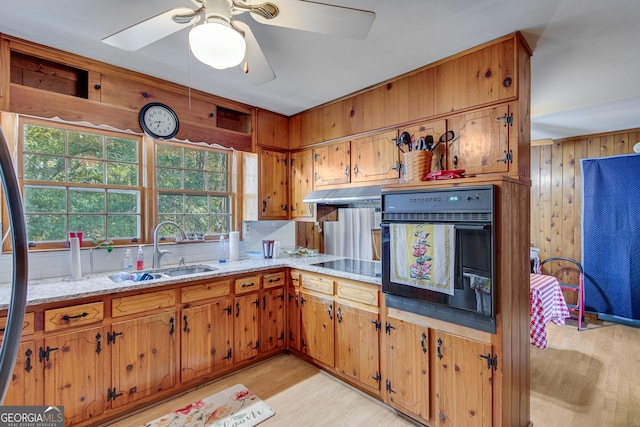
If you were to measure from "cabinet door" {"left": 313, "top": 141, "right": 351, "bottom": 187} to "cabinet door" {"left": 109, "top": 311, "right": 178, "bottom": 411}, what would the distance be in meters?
1.86

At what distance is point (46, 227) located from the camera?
2408 millimetres

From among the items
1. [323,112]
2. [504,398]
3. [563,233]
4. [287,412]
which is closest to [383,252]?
[504,398]

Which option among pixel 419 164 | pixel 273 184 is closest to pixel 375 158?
pixel 419 164

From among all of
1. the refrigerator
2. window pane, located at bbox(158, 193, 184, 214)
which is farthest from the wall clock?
the refrigerator

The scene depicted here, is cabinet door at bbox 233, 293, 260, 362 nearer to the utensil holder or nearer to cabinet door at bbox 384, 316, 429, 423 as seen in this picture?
cabinet door at bbox 384, 316, 429, 423

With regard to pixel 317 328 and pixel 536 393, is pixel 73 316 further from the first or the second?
pixel 536 393

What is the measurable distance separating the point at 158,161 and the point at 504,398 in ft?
10.4

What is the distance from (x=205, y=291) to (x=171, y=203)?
3.33 feet

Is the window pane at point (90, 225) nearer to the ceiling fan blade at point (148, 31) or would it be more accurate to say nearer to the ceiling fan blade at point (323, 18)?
the ceiling fan blade at point (148, 31)

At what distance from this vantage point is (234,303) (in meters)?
2.74

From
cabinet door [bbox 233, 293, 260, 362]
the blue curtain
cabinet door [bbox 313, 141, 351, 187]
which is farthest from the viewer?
the blue curtain

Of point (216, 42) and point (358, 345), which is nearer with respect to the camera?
point (216, 42)

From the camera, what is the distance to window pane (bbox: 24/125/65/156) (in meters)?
2.34

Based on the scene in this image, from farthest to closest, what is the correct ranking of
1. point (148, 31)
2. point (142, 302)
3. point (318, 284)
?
1. point (318, 284)
2. point (142, 302)
3. point (148, 31)
